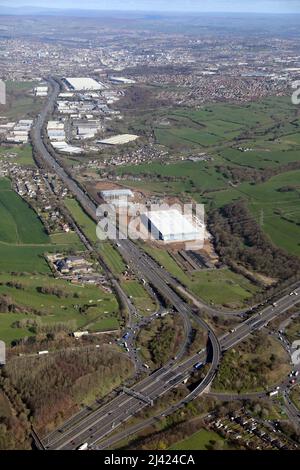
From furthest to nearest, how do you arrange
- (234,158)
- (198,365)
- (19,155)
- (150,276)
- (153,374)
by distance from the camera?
(19,155) < (234,158) < (150,276) < (198,365) < (153,374)

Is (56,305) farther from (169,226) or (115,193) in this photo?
(115,193)

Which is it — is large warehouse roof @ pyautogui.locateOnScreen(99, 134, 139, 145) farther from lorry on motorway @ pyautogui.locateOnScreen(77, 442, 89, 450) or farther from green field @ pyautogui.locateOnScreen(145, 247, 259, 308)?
lorry on motorway @ pyautogui.locateOnScreen(77, 442, 89, 450)

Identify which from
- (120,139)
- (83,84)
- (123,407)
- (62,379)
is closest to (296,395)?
(123,407)

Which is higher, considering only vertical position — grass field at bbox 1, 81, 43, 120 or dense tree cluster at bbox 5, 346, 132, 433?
grass field at bbox 1, 81, 43, 120

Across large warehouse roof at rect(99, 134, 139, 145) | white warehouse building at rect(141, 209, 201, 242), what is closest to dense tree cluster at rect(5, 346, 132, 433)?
white warehouse building at rect(141, 209, 201, 242)

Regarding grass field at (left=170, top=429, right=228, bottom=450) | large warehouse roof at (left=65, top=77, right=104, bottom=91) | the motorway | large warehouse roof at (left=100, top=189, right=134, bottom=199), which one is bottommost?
grass field at (left=170, top=429, right=228, bottom=450)

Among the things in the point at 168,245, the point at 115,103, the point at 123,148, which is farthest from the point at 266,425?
the point at 115,103

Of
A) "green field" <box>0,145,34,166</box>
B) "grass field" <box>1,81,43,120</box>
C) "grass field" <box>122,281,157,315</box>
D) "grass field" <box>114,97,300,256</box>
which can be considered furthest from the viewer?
"grass field" <box>1,81,43,120</box>
